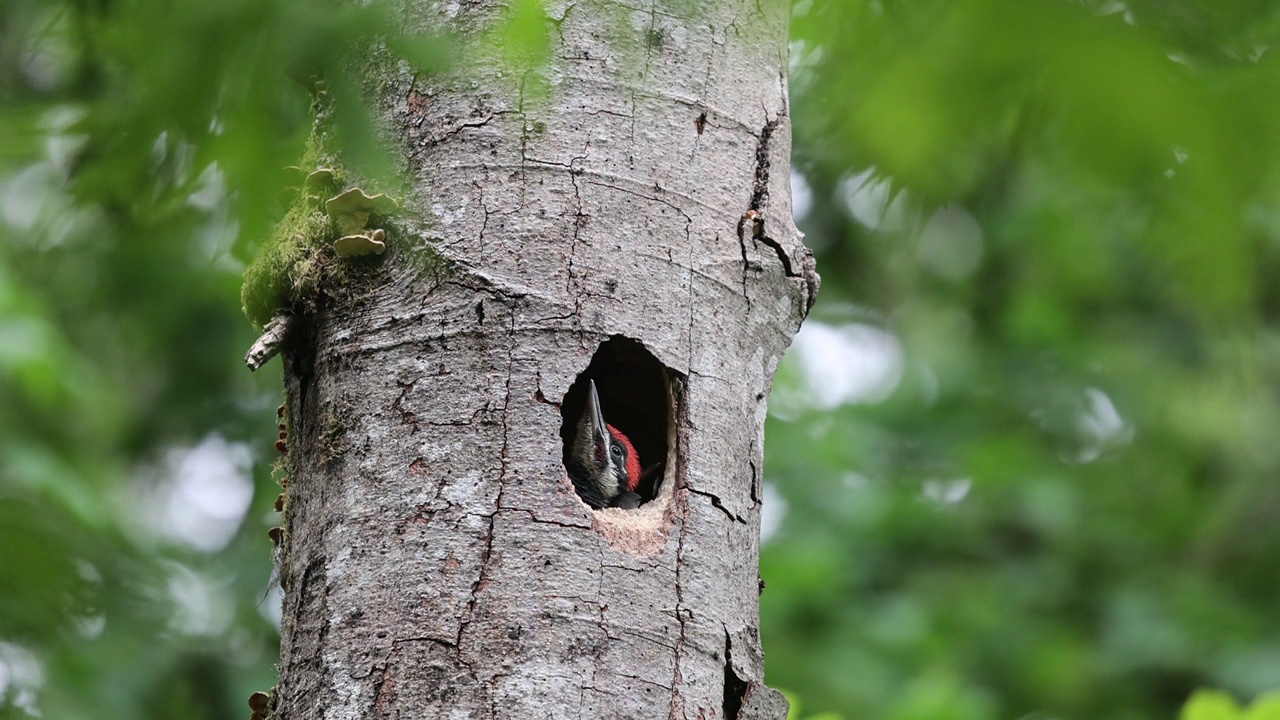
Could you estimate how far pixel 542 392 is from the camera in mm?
2506

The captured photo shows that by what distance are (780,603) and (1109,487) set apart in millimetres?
3038

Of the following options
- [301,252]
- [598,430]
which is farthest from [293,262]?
[598,430]

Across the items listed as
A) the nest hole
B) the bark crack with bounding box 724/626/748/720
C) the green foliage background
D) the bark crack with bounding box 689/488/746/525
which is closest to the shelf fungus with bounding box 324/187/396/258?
the green foliage background

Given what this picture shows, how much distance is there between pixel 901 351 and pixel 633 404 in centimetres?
537

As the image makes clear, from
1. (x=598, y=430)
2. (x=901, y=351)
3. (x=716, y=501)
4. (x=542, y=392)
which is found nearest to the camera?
(x=542, y=392)

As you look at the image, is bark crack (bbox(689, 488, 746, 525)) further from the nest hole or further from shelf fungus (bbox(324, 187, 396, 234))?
shelf fungus (bbox(324, 187, 396, 234))

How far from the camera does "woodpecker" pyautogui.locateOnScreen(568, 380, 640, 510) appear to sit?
4004mm

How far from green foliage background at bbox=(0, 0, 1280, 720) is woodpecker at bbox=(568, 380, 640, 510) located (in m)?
1.05

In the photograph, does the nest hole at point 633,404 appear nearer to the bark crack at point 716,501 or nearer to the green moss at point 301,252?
the bark crack at point 716,501

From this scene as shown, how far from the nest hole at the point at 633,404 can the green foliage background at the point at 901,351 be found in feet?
1.68

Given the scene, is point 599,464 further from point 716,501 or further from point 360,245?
point 360,245

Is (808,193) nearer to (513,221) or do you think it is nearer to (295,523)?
(513,221)

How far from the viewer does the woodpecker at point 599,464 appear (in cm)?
400

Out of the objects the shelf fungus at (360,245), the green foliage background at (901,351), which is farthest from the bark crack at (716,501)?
the shelf fungus at (360,245)
